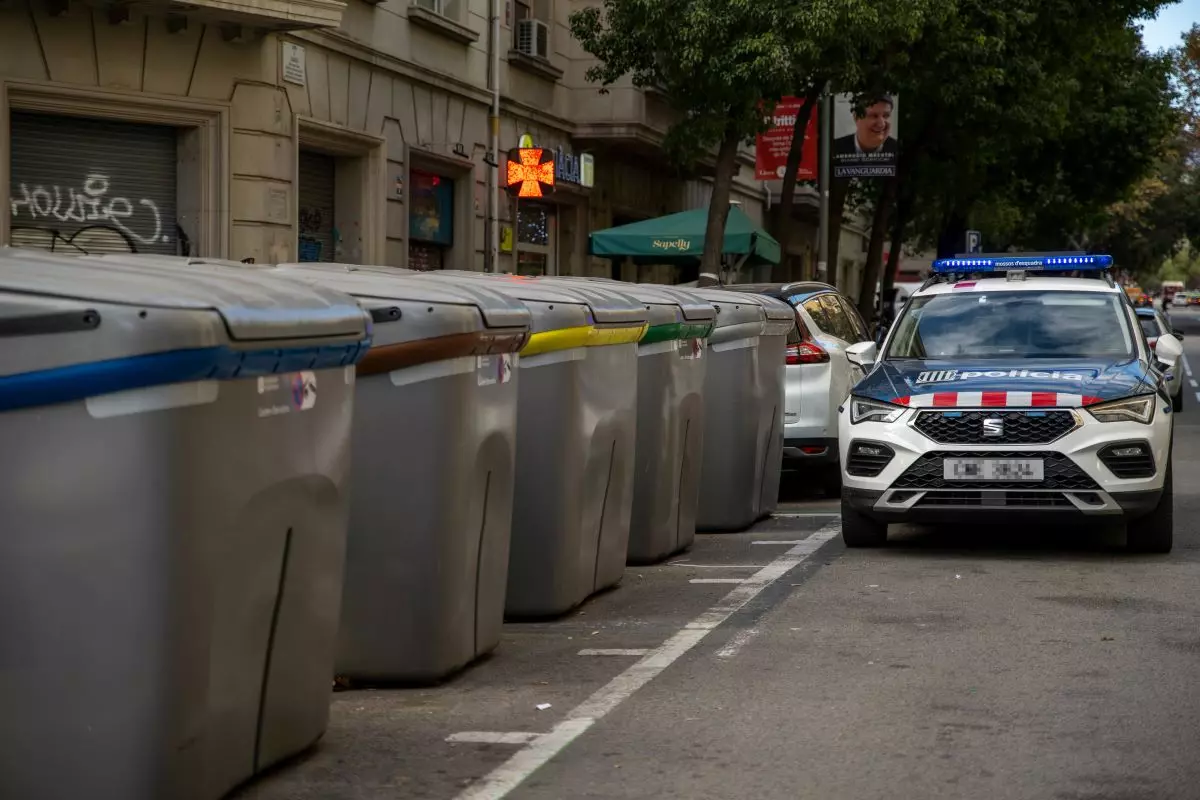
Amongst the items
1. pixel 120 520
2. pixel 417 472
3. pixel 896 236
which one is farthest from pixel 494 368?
pixel 896 236

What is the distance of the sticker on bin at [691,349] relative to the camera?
1015 cm

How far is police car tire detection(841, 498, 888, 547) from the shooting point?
34.8 feet

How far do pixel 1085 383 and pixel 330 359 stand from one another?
5937mm

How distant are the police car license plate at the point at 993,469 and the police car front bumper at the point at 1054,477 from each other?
23 millimetres

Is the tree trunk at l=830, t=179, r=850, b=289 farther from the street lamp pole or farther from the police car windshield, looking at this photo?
the police car windshield

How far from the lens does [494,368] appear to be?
6.84m

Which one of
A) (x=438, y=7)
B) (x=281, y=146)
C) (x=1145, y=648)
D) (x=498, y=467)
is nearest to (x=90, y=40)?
(x=281, y=146)

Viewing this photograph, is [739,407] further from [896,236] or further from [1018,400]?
[896,236]

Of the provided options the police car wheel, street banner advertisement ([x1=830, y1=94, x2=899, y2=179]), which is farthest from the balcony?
street banner advertisement ([x1=830, y1=94, x2=899, y2=179])

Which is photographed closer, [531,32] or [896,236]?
[531,32]

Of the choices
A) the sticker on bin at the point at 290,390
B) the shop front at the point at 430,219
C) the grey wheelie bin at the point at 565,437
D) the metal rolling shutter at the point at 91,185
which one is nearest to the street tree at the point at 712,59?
the shop front at the point at 430,219

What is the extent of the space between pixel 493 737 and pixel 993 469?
15.6 feet

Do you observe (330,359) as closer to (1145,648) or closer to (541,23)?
(1145,648)

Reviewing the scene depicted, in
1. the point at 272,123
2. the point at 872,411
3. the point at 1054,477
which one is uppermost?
the point at 272,123
